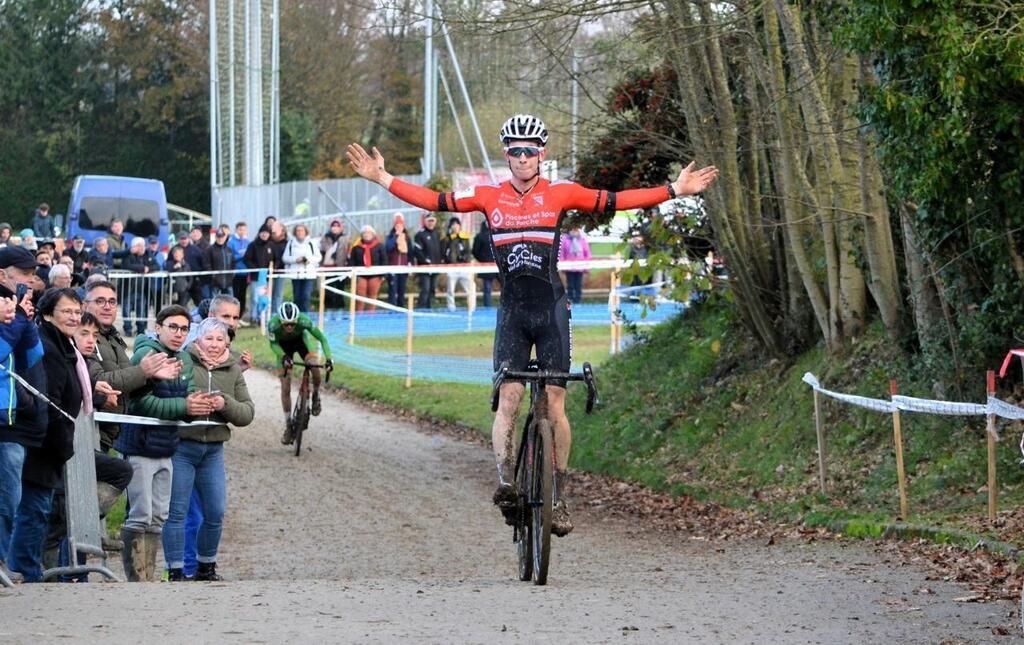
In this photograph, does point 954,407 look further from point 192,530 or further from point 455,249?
point 455,249

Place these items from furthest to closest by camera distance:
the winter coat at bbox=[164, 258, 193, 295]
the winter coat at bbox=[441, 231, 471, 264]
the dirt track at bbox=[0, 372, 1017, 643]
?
the winter coat at bbox=[441, 231, 471, 264], the winter coat at bbox=[164, 258, 193, 295], the dirt track at bbox=[0, 372, 1017, 643]

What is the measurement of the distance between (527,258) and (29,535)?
3.39m

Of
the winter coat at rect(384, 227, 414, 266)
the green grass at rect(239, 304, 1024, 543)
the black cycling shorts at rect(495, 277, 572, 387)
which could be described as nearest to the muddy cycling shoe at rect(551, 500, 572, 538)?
the black cycling shorts at rect(495, 277, 572, 387)

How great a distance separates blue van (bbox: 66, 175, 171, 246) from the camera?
45.5 metres

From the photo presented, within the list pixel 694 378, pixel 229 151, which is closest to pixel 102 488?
pixel 694 378

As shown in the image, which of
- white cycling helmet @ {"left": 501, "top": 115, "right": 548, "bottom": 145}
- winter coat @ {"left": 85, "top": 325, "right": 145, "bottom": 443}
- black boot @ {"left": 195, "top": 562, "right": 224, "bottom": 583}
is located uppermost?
white cycling helmet @ {"left": 501, "top": 115, "right": 548, "bottom": 145}

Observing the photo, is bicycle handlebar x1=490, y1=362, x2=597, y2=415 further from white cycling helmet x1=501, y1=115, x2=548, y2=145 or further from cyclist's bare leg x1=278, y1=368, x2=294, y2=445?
cyclist's bare leg x1=278, y1=368, x2=294, y2=445

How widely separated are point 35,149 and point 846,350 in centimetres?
5413

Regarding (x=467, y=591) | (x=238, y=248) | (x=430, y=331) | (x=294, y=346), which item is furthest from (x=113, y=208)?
(x=467, y=591)

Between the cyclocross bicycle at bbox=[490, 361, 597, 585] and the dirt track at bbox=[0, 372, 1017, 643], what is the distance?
23 centimetres

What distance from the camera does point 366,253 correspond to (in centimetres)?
3428

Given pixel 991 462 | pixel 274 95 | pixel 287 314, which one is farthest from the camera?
pixel 274 95

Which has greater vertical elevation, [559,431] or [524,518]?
[559,431]

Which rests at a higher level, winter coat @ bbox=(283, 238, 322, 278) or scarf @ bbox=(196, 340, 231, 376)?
winter coat @ bbox=(283, 238, 322, 278)
